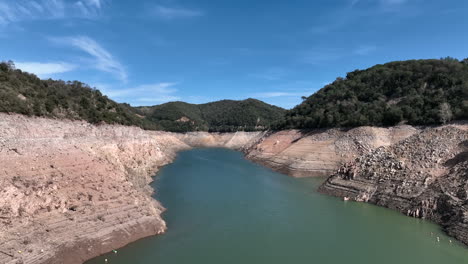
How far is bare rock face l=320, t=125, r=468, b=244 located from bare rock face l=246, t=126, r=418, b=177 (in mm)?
8950

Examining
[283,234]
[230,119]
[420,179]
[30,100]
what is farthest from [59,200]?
[230,119]

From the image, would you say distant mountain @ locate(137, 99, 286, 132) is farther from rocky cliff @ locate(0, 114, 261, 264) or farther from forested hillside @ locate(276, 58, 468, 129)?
rocky cliff @ locate(0, 114, 261, 264)

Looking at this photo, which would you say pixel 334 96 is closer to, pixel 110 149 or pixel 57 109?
pixel 110 149

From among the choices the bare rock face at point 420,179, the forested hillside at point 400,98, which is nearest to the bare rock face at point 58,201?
the bare rock face at point 420,179

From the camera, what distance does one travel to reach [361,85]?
2505 inches

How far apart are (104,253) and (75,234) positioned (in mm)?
1680

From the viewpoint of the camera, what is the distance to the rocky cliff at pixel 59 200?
12961mm

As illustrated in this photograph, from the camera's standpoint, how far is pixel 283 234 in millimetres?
17516

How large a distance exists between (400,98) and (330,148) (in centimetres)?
2000

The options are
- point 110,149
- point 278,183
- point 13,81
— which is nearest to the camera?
point 13,81

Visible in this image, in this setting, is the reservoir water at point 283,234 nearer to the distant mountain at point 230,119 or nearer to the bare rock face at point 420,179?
the bare rock face at point 420,179

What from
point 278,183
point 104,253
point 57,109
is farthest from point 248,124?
point 104,253

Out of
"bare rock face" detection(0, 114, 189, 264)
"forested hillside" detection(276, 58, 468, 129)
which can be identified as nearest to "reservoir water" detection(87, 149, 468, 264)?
"bare rock face" detection(0, 114, 189, 264)

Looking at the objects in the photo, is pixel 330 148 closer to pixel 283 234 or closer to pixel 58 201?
pixel 283 234
